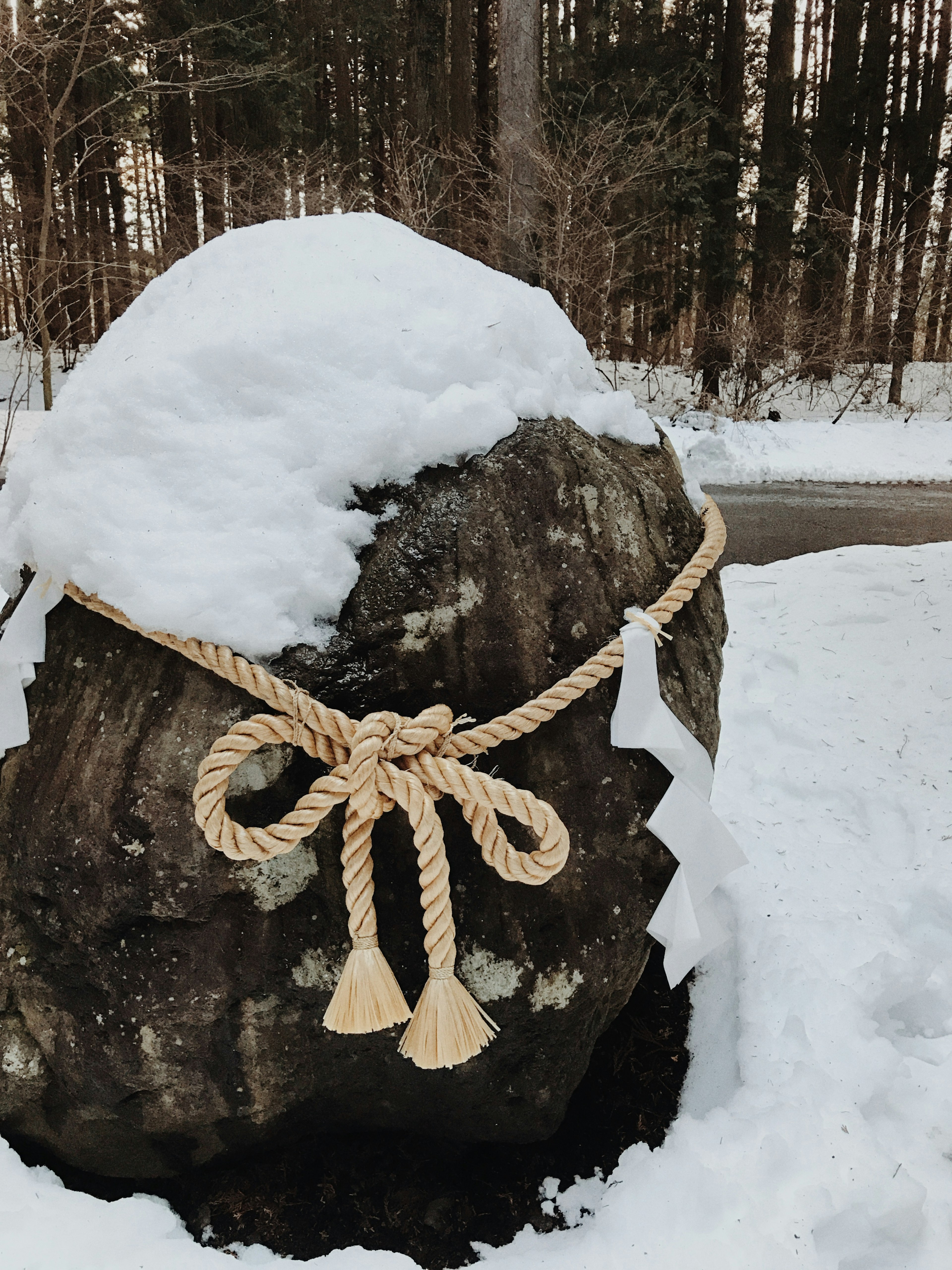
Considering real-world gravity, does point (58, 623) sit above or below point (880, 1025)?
above

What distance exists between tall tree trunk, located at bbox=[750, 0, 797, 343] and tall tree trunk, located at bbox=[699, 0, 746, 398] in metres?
0.39

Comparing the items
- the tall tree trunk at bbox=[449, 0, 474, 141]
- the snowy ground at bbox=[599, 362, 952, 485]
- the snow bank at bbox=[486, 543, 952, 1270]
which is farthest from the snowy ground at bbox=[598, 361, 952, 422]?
the snow bank at bbox=[486, 543, 952, 1270]

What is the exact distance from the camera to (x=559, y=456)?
56.1 inches

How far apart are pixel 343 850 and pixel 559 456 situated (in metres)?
0.74

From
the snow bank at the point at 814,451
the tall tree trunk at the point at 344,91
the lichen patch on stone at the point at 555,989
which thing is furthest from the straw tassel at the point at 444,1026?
the tall tree trunk at the point at 344,91

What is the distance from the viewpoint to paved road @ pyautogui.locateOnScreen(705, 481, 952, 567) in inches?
200

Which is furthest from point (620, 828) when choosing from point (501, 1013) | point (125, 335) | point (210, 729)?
point (125, 335)

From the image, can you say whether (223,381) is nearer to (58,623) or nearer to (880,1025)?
(58,623)

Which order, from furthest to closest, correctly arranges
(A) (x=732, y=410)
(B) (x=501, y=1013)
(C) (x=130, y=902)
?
(A) (x=732, y=410) < (B) (x=501, y=1013) < (C) (x=130, y=902)

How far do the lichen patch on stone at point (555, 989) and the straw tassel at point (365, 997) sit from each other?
0.24m

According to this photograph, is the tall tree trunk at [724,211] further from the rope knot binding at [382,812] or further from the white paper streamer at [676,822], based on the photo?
the rope knot binding at [382,812]

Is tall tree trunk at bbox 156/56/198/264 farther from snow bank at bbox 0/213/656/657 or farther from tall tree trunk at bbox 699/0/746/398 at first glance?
snow bank at bbox 0/213/656/657

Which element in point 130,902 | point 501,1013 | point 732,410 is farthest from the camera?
point 732,410

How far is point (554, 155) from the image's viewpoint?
948cm
